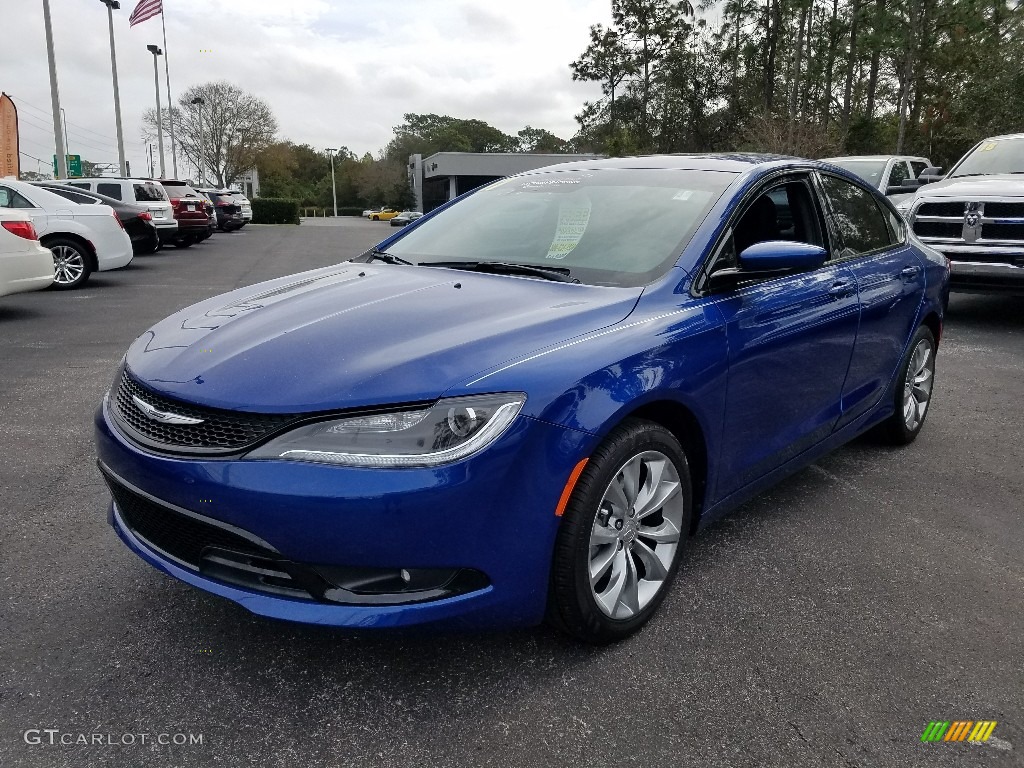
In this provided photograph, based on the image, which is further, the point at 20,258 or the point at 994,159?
the point at 994,159

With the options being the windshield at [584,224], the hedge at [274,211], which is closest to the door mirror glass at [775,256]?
the windshield at [584,224]

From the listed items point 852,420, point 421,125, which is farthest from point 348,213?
point 852,420

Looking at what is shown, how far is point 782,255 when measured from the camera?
3.01 m

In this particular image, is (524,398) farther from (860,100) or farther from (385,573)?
(860,100)

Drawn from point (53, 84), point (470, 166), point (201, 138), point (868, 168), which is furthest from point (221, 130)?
point (868, 168)

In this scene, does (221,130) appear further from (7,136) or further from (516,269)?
(516,269)

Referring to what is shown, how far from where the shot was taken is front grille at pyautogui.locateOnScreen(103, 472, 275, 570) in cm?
222

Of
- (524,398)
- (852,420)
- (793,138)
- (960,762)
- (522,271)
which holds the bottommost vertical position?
(960,762)

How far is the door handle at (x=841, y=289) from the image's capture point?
11.9ft

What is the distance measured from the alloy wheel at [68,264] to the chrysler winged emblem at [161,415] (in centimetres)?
1112

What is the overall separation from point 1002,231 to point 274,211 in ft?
190

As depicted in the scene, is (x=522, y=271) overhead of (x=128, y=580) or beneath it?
overhead

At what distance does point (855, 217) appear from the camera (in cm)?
417

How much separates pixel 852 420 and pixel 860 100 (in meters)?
44.7
